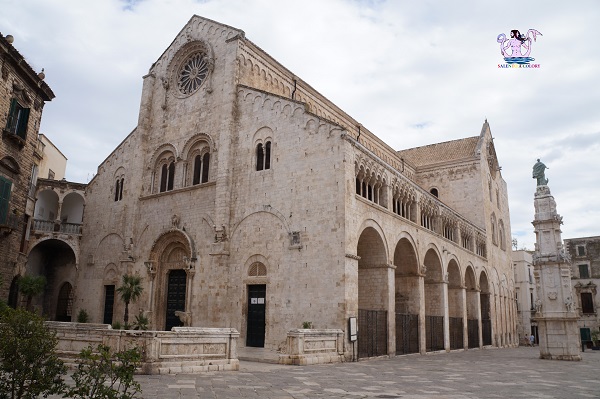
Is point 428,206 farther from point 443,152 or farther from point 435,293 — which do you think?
point 443,152

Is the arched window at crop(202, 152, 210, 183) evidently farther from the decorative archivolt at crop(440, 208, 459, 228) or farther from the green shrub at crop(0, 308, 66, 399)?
the green shrub at crop(0, 308, 66, 399)

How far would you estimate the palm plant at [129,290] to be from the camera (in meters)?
22.1

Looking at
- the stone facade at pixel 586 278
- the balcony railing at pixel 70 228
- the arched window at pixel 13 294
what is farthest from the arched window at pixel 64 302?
the stone facade at pixel 586 278

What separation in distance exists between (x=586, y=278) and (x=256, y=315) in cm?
4043

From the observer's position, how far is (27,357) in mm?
5391

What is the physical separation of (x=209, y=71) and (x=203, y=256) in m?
9.51

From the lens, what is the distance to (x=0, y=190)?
57.4 feet

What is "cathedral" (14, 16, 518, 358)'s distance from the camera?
18.6 metres

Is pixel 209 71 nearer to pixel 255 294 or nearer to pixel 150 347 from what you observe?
pixel 255 294

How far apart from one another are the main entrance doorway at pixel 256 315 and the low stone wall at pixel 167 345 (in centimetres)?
634

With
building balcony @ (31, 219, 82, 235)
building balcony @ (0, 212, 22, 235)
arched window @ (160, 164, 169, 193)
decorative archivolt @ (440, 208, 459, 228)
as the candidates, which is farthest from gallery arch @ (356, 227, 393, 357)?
building balcony @ (31, 219, 82, 235)

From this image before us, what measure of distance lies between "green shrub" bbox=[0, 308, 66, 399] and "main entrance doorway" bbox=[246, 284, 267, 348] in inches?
556

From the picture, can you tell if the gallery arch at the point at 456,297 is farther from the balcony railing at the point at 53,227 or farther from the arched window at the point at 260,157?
the balcony railing at the point at 53,227

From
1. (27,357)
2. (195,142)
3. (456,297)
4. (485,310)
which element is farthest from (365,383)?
(485,310)
